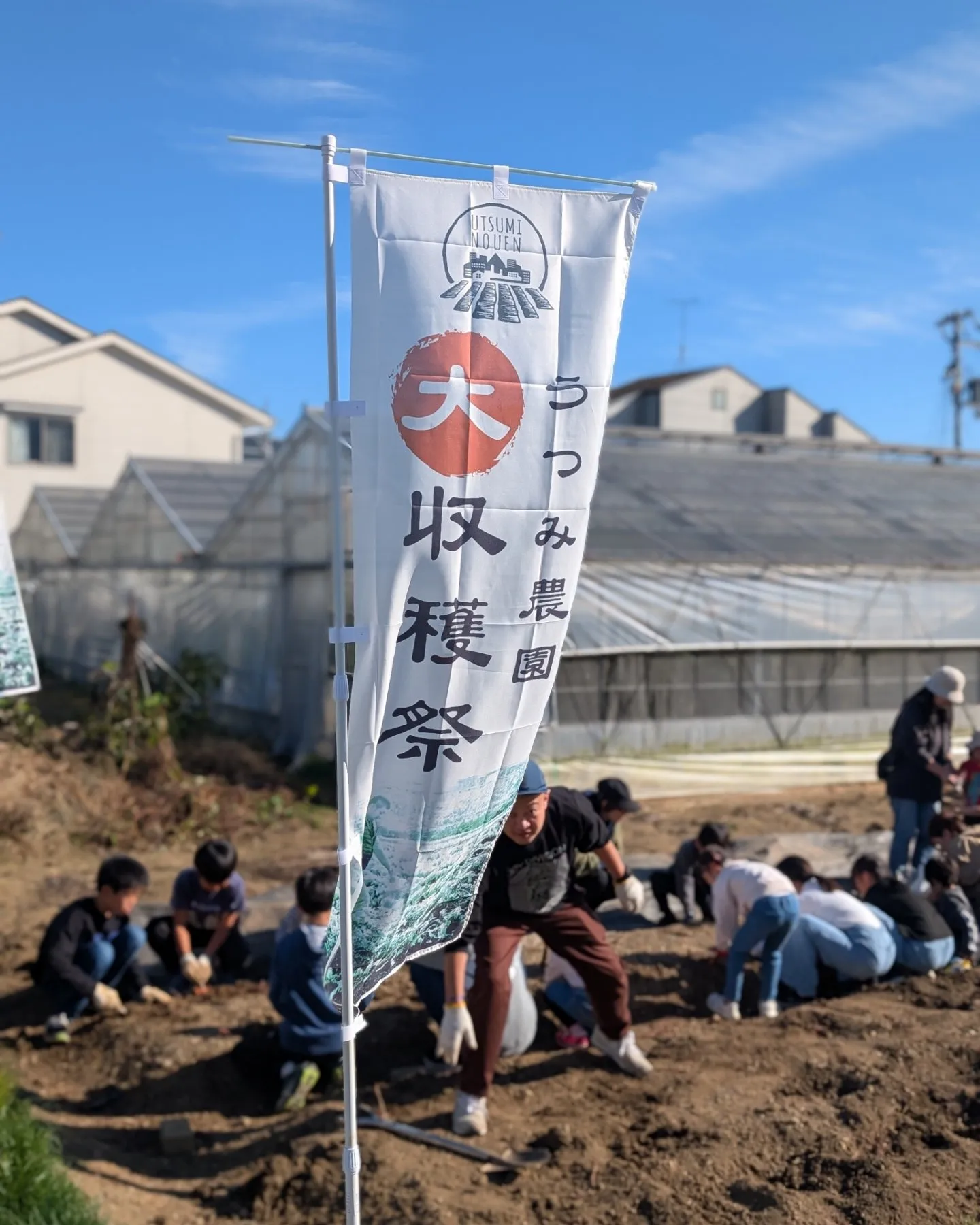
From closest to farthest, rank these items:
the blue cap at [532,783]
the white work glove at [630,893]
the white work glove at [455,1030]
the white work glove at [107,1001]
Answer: the blue cap at [532,783] < the white work glove at [455,1030] < the white work glove at [630,893] < the white work glove at [107,1001]

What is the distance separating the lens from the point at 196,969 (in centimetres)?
614

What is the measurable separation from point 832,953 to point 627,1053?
144 cm

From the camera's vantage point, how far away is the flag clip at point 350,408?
3.08 m

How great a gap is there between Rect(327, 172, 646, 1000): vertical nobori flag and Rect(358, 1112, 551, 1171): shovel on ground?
1.19 metres

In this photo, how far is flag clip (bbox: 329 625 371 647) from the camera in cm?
309

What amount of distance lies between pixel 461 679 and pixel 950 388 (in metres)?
38.7

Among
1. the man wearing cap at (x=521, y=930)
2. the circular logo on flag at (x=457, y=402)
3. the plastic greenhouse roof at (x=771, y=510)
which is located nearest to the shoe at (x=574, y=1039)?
the man wearing cap at (x=521, y=930)

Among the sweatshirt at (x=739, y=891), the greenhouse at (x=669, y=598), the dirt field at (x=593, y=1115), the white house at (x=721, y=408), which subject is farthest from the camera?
the white house at (x=721, y=408)

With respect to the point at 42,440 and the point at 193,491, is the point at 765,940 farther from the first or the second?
the point at 42,440

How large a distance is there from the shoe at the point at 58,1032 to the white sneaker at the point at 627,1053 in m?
2.62

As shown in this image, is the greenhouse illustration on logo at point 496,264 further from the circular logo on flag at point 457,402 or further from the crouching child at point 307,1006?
the crouching child at point 307,1006

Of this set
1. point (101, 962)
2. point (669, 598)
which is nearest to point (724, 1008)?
point (101, 962)

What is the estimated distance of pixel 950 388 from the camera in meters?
38.1

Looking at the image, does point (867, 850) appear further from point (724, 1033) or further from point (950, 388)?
point (950, 388)
